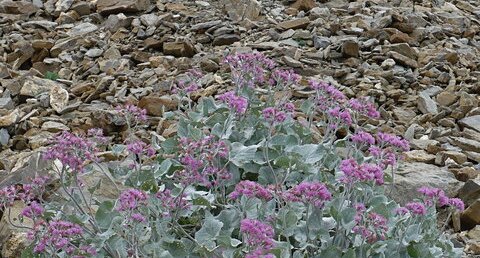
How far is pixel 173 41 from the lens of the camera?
7.57 metres

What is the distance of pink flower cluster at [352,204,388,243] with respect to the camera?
3.06 meters

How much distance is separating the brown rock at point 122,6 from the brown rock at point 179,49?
3.49 feet

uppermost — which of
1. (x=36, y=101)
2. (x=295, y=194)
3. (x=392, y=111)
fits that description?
(x=295, y=194)

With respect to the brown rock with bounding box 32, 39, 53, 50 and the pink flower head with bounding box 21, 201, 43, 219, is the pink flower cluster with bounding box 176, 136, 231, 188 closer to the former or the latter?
the pink flower head with bounding box 21, 201, 43, 219

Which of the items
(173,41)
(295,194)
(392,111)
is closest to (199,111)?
(295,194)

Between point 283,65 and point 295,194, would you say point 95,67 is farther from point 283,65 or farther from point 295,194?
point 295,194

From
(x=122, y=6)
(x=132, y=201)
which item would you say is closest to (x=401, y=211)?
(x=132, y=201)

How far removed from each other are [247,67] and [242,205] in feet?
3.39

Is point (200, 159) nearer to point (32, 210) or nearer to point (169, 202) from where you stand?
point (169, 202)

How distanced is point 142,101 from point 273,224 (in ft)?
10.6

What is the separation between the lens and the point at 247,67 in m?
4.10

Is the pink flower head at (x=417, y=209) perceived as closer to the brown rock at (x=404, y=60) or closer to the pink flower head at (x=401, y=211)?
the pink flower head at (x=401, y=211)

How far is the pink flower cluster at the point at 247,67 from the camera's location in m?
4.08

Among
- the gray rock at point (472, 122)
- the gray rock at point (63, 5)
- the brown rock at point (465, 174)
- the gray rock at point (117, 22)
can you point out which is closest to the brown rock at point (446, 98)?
the gray rock at point (472, 122)
